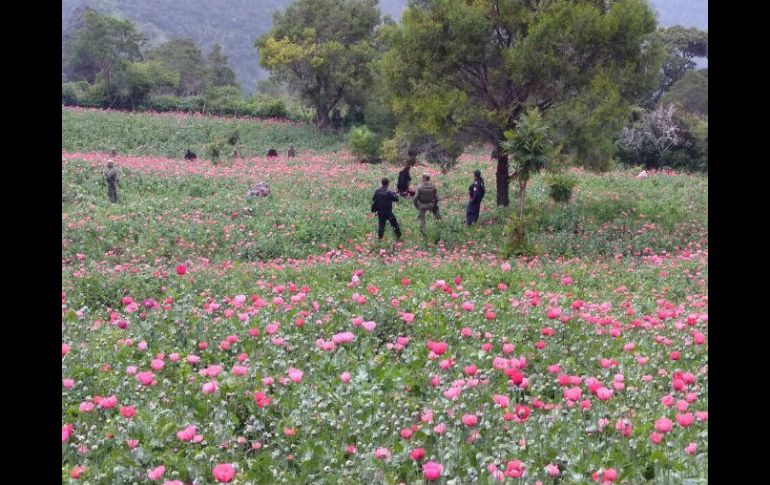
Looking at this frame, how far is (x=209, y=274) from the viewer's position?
9938mm

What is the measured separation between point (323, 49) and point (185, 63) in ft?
125

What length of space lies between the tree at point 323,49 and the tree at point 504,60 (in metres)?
26.1

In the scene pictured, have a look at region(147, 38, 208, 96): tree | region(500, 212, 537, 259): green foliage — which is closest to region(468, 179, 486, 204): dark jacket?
region(500, 212, 537, 259): green foliage

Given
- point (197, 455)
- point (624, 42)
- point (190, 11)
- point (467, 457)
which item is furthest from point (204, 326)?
point (190, 11)

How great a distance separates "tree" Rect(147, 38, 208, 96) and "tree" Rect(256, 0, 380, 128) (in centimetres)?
3024

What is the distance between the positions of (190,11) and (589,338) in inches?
8088

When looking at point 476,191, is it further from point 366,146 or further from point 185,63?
point 185,63

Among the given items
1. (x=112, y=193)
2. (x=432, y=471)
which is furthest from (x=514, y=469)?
(x=112, y=193)

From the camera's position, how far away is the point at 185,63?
7756cm

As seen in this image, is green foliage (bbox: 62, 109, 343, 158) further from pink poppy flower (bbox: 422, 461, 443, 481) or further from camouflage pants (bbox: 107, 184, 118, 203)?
pink poppy flower (bbox: 422, 461, 443, 481)

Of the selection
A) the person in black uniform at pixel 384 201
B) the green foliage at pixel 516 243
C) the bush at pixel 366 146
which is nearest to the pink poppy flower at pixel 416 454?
the green foliage at pixel 516 243
